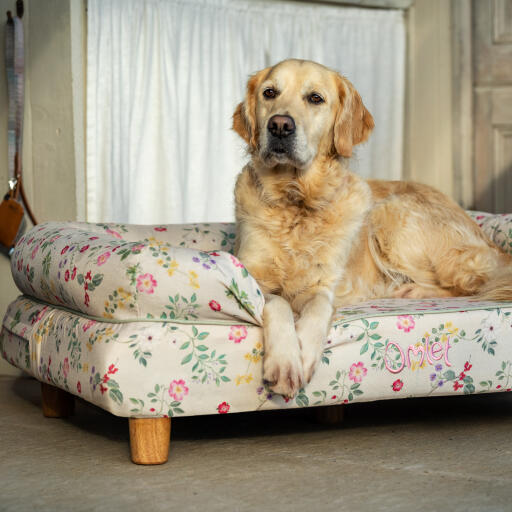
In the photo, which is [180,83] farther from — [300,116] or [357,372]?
[357,372]

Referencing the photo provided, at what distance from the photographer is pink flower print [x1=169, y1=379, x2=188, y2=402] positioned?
6.85 feet

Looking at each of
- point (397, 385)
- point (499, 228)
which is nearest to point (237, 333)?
point (397, 385)

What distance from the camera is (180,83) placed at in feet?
14.4

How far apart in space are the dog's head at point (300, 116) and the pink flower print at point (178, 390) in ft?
2.82

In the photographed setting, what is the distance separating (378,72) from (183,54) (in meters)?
1.31

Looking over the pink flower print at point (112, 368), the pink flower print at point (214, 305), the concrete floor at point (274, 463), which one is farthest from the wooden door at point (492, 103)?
the pink flower print at point (112, 368)

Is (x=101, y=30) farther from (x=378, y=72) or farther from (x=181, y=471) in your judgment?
(x=181, y=471)

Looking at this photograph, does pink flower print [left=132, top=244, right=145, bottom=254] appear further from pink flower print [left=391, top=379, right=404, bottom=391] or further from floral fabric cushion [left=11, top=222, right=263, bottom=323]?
pink flower print [left=391, top=379, right=404, bottom=391]

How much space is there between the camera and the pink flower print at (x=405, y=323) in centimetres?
234

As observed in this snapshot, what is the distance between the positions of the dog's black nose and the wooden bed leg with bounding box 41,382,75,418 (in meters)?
1.17

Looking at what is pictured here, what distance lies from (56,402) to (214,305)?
0.96 metres

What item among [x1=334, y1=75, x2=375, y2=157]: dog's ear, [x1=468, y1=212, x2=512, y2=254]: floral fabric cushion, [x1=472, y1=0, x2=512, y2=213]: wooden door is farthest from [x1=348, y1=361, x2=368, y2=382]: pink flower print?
[x1=472, y1=0, x2=512, y2=213]: wooden door

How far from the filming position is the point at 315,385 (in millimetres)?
2225

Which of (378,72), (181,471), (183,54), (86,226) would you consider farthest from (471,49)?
(181,471)
